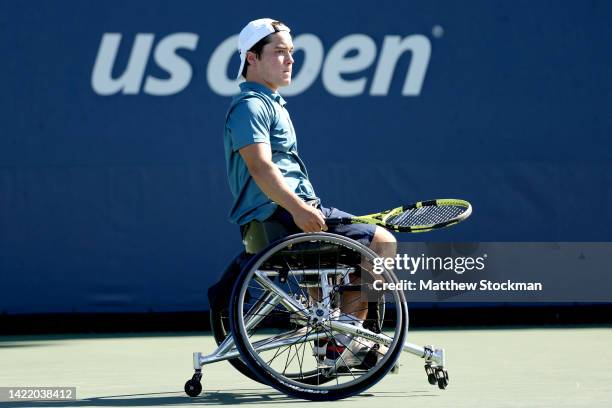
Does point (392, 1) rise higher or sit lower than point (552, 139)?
higher

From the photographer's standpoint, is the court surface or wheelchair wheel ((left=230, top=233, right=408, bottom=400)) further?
Answer: the court surface

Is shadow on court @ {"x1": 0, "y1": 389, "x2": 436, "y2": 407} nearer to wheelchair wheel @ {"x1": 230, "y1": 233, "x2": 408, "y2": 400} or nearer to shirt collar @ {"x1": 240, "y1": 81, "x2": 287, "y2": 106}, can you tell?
Result: wheelchair wheel @ {"x1": 230, "y1": 233, "x2": 408, "y2": 400}

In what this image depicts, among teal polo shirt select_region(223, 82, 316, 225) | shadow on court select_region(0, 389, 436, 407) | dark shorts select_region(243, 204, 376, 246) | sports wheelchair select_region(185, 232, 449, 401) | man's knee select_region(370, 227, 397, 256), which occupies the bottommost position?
shadow on court select_region(0, 389, 436, 407)

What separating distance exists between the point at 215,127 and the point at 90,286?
4.15 ft

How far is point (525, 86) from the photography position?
8852 mm

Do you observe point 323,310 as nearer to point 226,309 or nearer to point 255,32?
point 226,309

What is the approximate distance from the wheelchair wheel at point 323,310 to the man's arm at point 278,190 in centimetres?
5

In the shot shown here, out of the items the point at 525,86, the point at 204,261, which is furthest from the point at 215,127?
→ the point at 525,86

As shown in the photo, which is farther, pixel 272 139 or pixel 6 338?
pixel 6 338

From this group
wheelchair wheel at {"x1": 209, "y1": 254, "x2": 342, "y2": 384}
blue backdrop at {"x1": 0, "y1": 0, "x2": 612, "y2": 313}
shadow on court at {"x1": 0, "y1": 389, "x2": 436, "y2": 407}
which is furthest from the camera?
blue backdrop at {"x1": 0, "y1": 0, "x2": 612, "y2": 313}

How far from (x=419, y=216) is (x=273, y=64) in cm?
80

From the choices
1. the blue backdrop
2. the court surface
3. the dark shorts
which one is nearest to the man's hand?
the dark shorts

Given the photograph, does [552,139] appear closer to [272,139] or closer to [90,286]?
[90,286]

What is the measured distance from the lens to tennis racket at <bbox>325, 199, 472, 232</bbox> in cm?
505
